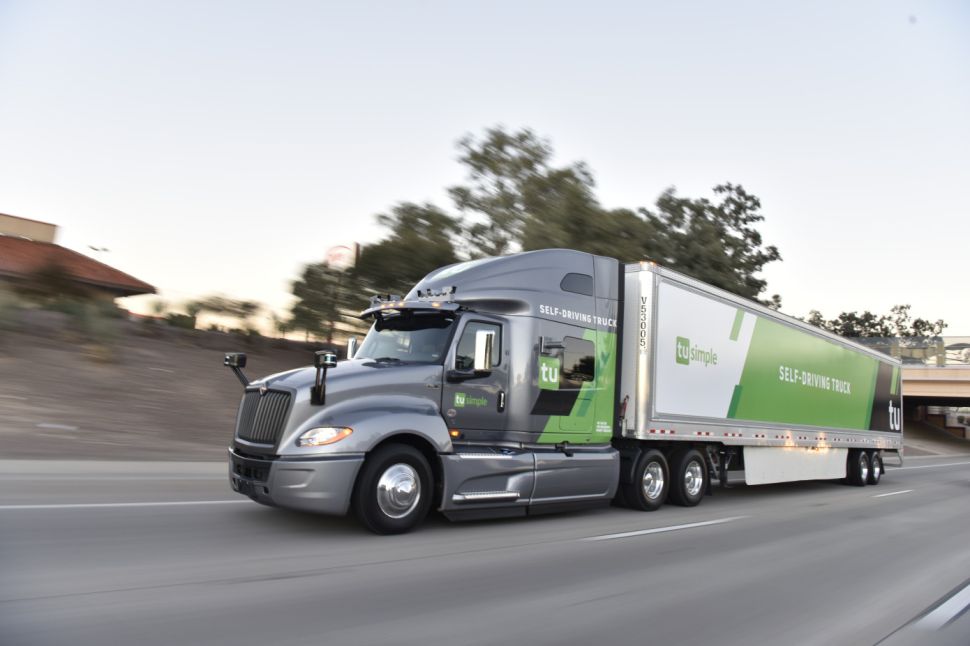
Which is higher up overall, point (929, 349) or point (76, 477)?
point (929, 349)

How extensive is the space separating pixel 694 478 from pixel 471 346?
532 cm

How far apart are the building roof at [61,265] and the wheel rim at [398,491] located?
15614 mm

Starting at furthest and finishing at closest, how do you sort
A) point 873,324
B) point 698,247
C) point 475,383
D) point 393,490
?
1. point 873,324
2. point 698,247
3. point 475,383
4. point 393,490

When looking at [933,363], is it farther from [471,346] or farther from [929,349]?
[471,346]

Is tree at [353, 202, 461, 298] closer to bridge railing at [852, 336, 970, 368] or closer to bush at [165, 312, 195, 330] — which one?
bush at [165, 312, 195, 330]

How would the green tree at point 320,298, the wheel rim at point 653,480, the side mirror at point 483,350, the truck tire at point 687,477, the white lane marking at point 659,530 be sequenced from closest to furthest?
the side mirror at point 483,350 → the white lane marking at point 659,530 → the wheel rim at point 653,480 → the truck tire at point 687,477 → the green tree at point 320,298

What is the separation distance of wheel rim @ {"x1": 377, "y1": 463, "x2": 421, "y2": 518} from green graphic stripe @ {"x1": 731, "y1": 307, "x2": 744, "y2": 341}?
280 inches

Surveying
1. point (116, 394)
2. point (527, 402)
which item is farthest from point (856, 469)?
point (116, 394)

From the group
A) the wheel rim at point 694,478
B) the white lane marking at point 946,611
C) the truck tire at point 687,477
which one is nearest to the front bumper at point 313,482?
the white lane marking at point 946,611

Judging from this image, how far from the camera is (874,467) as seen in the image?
59.1 ft

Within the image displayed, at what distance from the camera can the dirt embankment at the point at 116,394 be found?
40.6 feet

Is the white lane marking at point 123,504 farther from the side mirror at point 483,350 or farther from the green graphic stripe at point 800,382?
the green graphic stripe at point 800,382

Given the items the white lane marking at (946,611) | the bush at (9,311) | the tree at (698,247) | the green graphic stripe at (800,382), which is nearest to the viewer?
the white lane marking at (946,611)

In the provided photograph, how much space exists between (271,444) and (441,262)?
15152 mm
